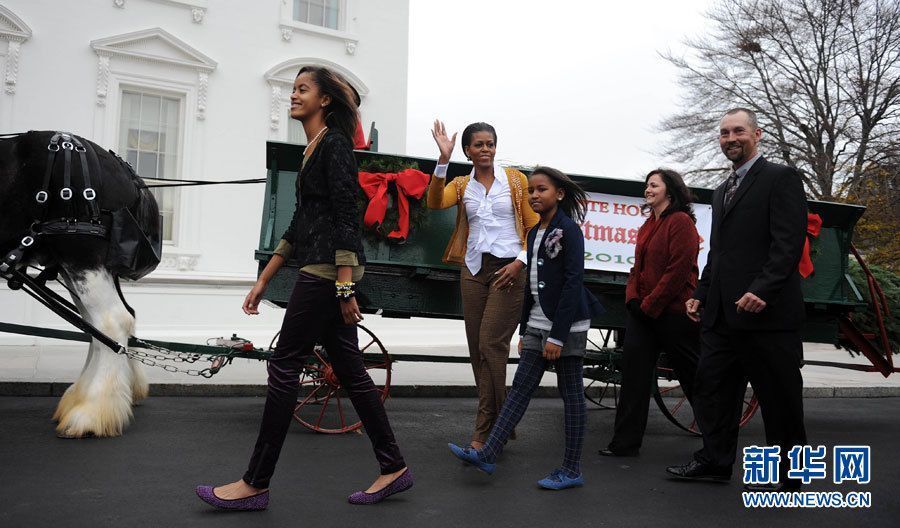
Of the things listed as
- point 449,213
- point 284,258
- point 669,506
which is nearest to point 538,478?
point 669,506

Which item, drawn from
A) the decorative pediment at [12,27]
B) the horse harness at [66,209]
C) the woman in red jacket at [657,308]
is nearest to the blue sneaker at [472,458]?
the woman in red jacket at [657,308]

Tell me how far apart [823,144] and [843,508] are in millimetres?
21025

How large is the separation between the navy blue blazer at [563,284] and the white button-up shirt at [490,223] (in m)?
0.67

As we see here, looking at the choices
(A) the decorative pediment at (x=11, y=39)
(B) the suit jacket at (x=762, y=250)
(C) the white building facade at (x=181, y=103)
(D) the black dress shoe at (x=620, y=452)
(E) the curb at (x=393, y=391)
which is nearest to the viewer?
(B) the suit jacket at (x=762, y=250)

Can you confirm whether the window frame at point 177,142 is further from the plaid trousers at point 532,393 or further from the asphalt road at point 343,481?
the plaid trousers at point 532,393

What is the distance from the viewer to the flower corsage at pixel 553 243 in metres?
4.52

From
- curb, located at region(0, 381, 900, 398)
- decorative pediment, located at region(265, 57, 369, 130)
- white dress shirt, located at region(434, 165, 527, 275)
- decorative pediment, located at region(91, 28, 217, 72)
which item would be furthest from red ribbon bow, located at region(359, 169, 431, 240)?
decorative pediment, located at region(91, 28, 217, 72)

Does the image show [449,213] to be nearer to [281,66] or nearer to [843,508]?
[843,508]

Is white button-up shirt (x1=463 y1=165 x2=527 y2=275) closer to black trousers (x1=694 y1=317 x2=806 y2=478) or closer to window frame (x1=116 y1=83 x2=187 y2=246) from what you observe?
black trousers (x1=694 y1=317 x2=806 y2=478)

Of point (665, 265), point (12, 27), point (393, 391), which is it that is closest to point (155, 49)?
point (12, 27)

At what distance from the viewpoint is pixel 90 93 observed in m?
11.5

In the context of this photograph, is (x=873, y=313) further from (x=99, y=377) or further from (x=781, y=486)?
(x=99, y=377)

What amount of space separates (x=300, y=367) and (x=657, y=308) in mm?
2599

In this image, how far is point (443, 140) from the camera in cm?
493
